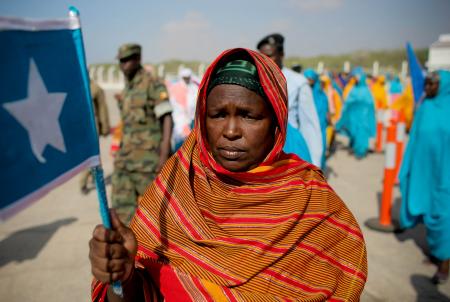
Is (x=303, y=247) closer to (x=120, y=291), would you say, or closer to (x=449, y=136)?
(x=120, y=291)

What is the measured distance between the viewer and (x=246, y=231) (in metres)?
1.66

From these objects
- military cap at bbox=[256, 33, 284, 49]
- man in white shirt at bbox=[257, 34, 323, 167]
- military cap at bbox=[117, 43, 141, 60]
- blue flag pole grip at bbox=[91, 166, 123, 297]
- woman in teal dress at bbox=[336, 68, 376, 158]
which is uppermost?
military cap at bbox=[256, 33, 284, 49]

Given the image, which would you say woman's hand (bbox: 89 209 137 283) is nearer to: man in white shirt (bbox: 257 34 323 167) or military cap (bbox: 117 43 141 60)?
man in white shirt (bbox: 257 34 323 167)

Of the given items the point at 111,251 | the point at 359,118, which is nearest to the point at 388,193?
the point at 111,251

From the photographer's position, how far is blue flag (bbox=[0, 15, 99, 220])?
3.17ft

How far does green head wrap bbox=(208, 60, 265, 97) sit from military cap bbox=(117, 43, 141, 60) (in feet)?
8.91

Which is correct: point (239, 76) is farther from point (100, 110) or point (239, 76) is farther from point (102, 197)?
point (100, 110)

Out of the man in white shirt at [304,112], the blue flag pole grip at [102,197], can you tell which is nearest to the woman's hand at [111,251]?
the blue flag pole grip at [102,197]

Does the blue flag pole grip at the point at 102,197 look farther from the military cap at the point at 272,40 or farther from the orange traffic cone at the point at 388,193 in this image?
the orange traffic cone at the point at 388,193

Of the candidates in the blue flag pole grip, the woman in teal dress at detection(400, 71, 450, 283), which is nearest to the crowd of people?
the blue flag pole grip

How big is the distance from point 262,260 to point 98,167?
782mm

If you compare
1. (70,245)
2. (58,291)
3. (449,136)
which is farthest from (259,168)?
(70,245)

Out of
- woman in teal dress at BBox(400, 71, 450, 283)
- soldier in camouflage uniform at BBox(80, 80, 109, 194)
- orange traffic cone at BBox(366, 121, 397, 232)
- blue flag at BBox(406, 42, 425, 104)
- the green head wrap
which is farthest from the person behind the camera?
soldier in camouflage uniform at BBox(80, 80, 109, 194)

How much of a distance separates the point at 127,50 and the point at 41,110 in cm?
339
